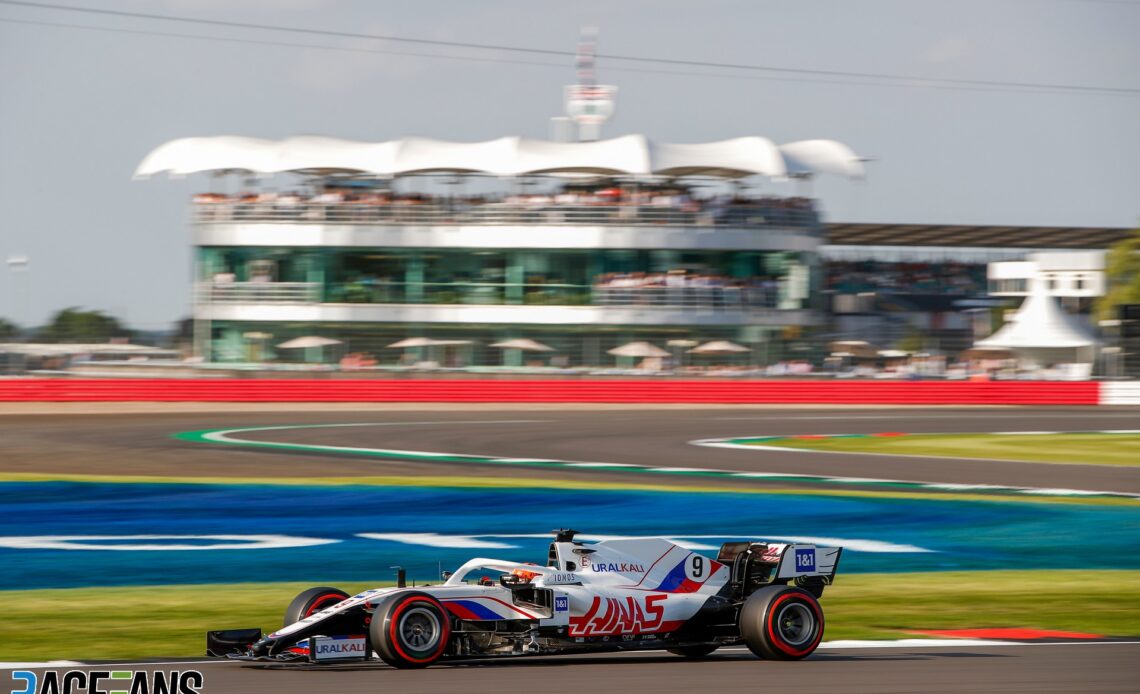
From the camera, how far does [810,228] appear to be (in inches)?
1875

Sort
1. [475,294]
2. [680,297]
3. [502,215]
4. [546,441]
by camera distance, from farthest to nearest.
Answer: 1. [502,215]
2. [475,294]
3. [680,297]
4. [546,441]

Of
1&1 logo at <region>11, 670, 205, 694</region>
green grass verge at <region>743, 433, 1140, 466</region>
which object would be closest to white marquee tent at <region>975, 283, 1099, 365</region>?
green grass verge at <region>743, 433, 1140, 466</region>

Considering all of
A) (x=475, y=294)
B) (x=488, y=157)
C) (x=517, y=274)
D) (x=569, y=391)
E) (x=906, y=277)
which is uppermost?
(x=488, y=157)

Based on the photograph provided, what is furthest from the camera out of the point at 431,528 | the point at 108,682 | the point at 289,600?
the point at 431,528

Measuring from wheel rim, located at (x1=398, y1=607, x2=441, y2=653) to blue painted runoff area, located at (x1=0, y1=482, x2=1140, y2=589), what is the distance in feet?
12.5

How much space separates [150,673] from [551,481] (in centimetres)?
1155

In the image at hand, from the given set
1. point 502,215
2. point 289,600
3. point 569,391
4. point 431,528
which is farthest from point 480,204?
point 289,600

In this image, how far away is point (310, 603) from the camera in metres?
7.96

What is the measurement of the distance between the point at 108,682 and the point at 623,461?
48.6 feet

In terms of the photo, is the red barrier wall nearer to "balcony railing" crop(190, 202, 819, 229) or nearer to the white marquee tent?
the white marquee tent

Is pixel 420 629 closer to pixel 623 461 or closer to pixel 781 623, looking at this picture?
Result: pixel 781 623

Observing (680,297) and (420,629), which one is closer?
(420,629)

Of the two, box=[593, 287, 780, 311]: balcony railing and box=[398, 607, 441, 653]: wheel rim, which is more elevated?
box=[593, 287, 780, 311]: balcony railing

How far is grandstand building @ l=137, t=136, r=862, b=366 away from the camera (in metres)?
44.5
